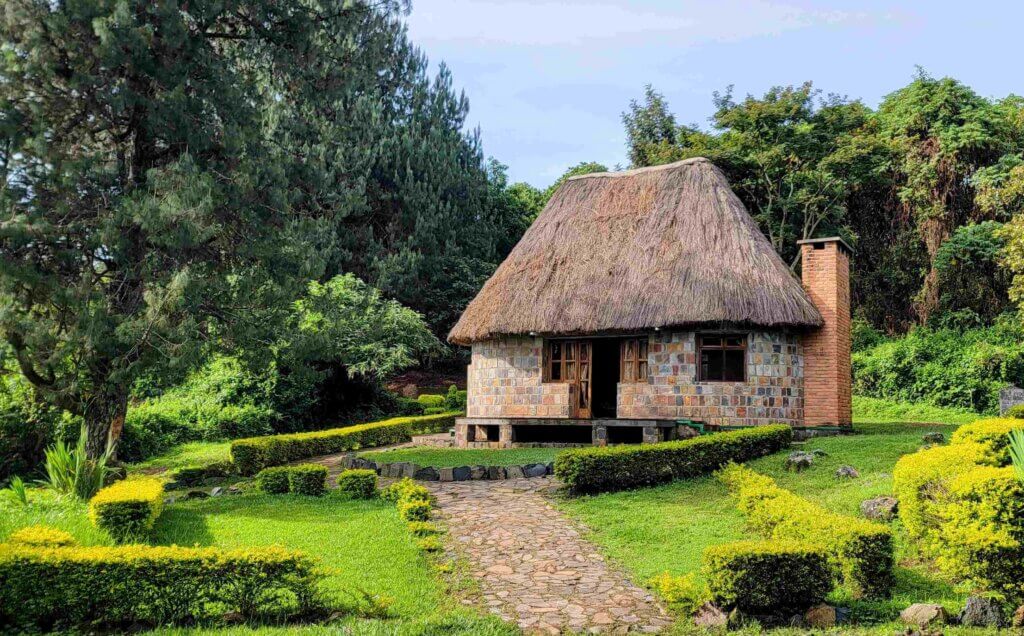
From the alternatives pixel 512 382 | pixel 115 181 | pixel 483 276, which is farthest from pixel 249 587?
pixel 483 276

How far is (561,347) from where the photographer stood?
18344mm

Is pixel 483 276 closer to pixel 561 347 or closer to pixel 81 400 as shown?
pixel 561 347

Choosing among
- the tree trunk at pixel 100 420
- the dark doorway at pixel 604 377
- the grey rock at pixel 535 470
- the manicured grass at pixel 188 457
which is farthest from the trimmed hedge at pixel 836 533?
the dark doorway at pixel 604 377

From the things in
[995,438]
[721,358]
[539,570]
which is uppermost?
[721,358]

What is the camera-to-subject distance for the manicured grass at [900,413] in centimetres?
2133

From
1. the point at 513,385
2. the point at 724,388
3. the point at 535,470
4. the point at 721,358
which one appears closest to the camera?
the point at 535,470

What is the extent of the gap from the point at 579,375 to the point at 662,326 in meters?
2.47

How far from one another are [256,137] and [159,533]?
7446 millimetres

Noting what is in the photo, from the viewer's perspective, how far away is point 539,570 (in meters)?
8.04

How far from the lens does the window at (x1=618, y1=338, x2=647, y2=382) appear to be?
17422 mm

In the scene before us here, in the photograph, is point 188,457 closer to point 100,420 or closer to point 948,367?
point 100,420

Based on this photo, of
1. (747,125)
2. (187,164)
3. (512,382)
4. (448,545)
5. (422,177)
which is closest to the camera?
(448,545)

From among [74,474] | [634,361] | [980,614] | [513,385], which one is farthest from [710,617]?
[513,385]

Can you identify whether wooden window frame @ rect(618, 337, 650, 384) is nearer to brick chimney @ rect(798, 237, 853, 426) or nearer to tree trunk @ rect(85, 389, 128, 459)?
brick chimney @ rect(798, 237, 853, 426)
